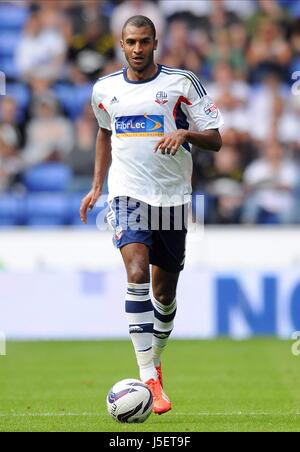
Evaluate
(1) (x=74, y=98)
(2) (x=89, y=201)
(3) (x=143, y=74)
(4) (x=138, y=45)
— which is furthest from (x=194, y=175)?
(4) (x=138, y=45)

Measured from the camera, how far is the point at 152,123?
7.31 meters

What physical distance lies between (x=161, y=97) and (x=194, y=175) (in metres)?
6.94

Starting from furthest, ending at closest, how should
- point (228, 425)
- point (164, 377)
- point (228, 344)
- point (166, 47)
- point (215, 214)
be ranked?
point (166, 47)
point (215, 214)
point (228, 344)
point (164, 377)
point (228, 425)

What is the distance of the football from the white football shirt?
129 cm

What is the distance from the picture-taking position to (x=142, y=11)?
16.8 m

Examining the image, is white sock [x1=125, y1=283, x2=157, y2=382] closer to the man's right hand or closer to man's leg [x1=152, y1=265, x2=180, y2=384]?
man's leg [x1=152, y1=265, x2=180, y2=384]

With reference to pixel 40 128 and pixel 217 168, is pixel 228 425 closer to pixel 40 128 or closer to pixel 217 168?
pixel 217 168

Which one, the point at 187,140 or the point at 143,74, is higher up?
the point at 143,74

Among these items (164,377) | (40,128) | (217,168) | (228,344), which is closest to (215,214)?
(217,168)

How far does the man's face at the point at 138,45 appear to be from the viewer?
716cm

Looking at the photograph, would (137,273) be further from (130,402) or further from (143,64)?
(143,64)

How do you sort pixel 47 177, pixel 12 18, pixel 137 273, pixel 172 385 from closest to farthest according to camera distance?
pixel 137 273, pixel 172 385, pixel 47 177, pixel 12 18

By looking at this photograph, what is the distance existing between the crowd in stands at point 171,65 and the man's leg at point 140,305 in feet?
23.1
